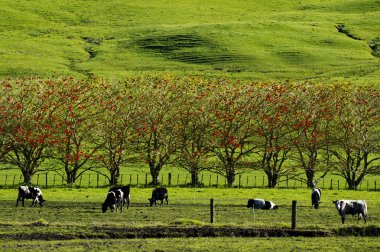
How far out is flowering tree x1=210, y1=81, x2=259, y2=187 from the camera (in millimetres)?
72562

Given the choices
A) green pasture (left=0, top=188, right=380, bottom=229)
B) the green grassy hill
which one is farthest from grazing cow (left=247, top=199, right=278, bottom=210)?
the green grassy hill

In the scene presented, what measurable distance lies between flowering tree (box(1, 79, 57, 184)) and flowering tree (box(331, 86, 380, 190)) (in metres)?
25.2

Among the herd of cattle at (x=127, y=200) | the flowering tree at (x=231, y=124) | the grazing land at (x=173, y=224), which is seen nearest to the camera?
the grazing land at (x=173, y=224)

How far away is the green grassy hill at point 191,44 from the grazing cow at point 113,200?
Answer: 3299 inches

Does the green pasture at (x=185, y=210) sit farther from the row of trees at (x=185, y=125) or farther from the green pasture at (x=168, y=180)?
the green pasture at (x=168, y=180)

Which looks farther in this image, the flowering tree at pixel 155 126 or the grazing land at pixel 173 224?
the flowering tree at pixel 155 126

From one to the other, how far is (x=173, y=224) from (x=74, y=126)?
102 feet

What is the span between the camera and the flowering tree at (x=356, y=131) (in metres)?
72.9

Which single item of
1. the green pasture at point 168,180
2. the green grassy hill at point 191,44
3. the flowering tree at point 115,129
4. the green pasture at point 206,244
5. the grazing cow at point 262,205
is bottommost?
the green pasture at point 206,244

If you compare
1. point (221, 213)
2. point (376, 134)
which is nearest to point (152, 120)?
point (376, 134)

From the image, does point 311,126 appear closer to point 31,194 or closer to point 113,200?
point 113,200

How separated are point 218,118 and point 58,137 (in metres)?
14.0

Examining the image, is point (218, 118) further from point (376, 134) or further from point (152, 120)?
point (376, 134)

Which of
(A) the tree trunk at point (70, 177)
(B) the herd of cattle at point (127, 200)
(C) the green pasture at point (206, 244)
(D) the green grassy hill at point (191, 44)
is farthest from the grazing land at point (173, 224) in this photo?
(D) the green grassy hill at point (191, 44)
